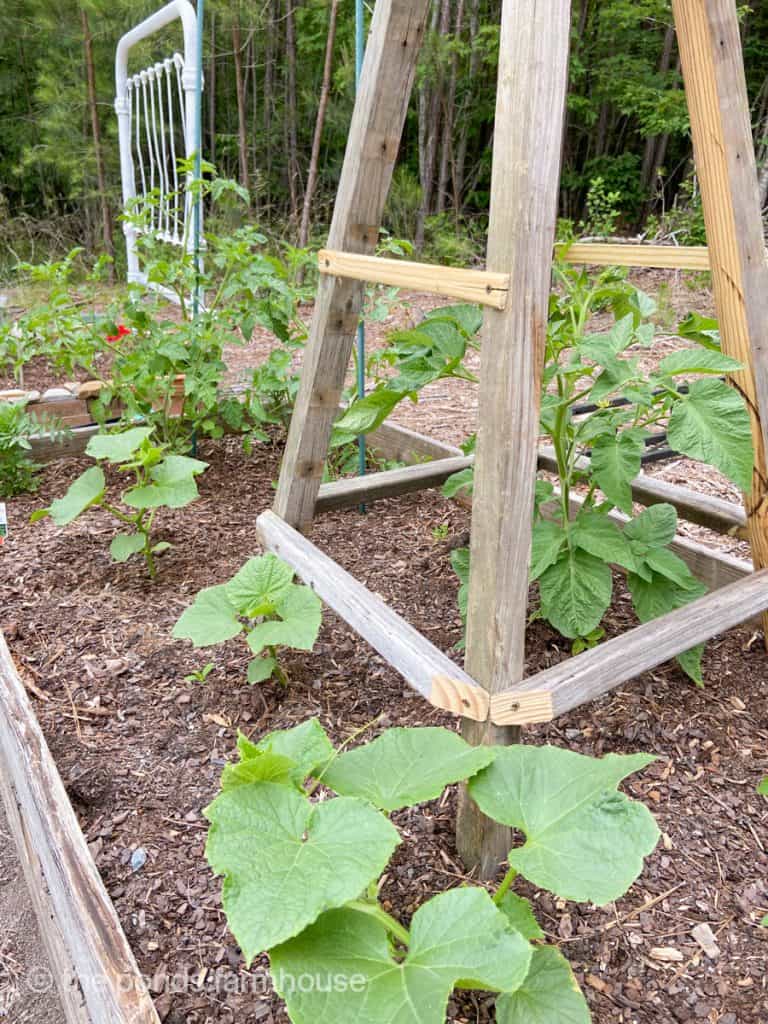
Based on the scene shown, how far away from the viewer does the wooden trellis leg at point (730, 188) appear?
1.37m

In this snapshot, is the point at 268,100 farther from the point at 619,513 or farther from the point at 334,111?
the point at 619,513

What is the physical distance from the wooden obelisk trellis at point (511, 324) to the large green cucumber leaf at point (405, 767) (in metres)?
0.14

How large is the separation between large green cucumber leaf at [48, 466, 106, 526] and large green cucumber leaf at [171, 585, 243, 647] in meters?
0.52

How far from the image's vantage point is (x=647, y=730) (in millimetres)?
1468

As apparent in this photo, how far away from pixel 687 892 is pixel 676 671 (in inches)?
21.6

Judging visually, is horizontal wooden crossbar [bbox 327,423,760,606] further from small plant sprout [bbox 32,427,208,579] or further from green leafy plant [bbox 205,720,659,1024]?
green leafy plant [bbox 205,720,659,1024]

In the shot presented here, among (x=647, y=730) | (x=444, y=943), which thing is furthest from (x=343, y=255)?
(x=444, y=943)

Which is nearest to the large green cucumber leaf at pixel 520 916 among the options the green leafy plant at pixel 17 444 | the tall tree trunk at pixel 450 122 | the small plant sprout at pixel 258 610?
the small plant sprout at pixel 258 610

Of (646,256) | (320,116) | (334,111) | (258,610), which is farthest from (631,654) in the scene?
(334,111)

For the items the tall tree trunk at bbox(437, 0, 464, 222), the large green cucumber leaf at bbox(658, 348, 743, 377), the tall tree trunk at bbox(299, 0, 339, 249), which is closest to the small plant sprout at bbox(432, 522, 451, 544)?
the large green cucumber leaf at bbox(658, 348, 743, 377)

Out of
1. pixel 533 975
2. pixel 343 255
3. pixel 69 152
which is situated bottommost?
pixel 533 975

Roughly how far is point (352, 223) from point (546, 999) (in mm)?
1378

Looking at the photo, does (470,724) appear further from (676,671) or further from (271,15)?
(271,15)

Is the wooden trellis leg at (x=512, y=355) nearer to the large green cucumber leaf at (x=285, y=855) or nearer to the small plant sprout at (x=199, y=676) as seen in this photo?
the large green cucumber leaf at (x=285, y=855)
